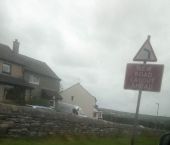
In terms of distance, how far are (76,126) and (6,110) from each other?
13.4ft

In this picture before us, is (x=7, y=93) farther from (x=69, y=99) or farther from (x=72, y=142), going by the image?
(x=72, y=142)

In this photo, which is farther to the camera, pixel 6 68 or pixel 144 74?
pixel 6 68

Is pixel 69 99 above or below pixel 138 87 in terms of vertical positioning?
below

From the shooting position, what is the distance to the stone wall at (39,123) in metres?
10.3

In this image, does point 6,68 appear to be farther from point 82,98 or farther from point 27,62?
point 82,98

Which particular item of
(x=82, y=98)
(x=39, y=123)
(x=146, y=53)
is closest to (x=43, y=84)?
(x=82, y=98)

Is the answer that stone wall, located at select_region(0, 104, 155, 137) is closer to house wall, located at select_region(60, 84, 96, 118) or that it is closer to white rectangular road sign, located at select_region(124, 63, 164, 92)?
white rectangular road sign, located at select_region(124, 63, 164, 92)

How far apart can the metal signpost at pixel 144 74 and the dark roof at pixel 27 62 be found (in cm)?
3975

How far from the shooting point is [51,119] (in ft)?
40.0

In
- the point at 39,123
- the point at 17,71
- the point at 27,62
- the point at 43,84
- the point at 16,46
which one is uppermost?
Answer: the point at 16,46

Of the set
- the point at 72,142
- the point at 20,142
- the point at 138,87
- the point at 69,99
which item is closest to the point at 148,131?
the point at 72,142

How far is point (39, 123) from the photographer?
11633 millimetres

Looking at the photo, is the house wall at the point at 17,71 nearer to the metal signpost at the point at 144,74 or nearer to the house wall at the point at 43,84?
the house wall at the point at 43,84

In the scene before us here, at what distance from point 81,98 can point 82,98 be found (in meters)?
0.28
